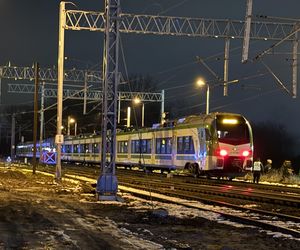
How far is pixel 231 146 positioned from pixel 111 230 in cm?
2206

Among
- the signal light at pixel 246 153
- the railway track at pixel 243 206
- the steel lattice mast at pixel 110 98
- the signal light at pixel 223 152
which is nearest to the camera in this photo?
the railway track at pixel 243 206

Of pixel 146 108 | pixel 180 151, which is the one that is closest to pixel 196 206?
pixel 180 151

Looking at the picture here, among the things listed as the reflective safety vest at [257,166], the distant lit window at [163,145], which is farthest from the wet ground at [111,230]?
the distant lit window at [163,145]

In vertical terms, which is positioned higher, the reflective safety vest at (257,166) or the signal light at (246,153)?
the signal light at (246,153)

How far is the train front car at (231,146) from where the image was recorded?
110ft

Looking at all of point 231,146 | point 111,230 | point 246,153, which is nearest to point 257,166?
point 246,153

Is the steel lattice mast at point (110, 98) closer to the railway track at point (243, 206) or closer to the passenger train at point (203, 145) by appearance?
the railway track at point (243, 206)

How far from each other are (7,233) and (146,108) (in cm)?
9615

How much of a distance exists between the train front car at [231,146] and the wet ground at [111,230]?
15724 millimetres

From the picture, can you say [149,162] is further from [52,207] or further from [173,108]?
[173,108]

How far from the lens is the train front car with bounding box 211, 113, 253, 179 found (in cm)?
3340

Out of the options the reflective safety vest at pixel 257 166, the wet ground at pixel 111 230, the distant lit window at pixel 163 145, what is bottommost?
the wet ground at pixel 111 230

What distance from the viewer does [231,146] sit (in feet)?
111

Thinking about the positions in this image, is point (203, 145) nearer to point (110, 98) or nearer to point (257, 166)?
point (257, 166)
